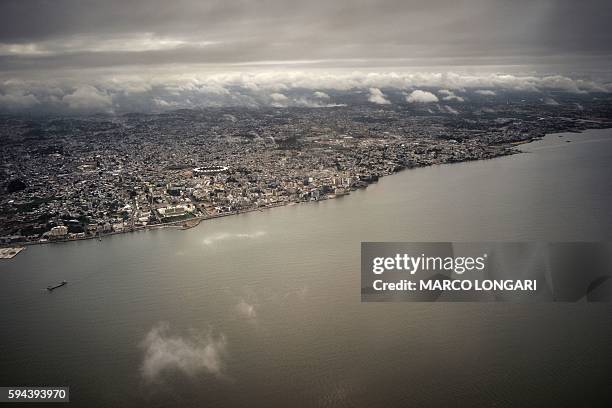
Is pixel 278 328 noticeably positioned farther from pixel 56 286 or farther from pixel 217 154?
pixel 217 154

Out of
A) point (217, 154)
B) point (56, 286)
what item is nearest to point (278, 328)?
point (56, 286)

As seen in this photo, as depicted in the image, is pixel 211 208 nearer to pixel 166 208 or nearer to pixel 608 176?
pixel 166 208

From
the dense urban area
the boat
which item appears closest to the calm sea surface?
the boat

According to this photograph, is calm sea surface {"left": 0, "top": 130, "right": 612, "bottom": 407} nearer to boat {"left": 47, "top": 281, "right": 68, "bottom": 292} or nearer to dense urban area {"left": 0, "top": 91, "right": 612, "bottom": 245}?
boat {"left": 47, "top": 281, "right": 68, "bottom": 292}

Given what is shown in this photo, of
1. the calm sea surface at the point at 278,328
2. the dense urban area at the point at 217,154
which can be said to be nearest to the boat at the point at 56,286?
the calm sea surface at the point at 278,328

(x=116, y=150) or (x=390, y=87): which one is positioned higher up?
(x=390, y=87)

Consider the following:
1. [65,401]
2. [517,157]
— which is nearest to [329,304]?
[65,401]
